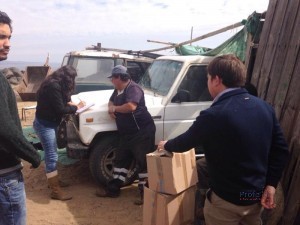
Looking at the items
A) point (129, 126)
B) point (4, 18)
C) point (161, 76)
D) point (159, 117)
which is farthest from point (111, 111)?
point (4, 18)

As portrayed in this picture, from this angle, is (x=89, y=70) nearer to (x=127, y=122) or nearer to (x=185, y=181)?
(x=127, y=122)

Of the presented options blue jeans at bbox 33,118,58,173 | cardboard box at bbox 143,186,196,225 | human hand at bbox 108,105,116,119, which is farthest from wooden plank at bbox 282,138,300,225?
blue jeans at bbox 33,118,58,173

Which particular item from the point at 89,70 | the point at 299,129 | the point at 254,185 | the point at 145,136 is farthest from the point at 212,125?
the point at 89,70

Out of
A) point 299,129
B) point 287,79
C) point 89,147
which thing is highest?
point 287,79

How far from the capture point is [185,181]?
138 inches

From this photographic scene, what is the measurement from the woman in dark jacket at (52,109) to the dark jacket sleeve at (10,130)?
270cm

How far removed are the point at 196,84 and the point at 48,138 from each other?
2319 mm

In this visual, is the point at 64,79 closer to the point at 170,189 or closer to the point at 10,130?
the point at 170,189

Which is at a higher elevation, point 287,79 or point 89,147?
point 287,79

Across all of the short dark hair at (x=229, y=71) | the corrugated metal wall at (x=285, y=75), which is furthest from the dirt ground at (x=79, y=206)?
the short dark hair at (x=229, y=71)

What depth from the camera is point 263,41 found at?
15.5 feet

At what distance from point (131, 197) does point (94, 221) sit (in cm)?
88

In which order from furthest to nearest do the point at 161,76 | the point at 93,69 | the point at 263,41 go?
the point at 93,69 → the point at 161,76 → the point at 263,41

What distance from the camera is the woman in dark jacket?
15.9ft
